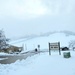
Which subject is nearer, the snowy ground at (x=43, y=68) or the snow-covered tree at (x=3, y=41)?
the snowy ground at (x=43, y=68)

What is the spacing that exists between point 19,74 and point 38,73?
4.04 feet

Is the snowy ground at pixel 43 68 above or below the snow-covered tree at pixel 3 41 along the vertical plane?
below

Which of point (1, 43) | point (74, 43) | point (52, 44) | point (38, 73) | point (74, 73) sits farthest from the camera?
point (74, 43)

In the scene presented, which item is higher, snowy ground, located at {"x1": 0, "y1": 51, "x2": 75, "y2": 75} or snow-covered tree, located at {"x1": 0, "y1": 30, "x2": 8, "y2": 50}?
snow-covered tree, located at {"x1": 0, "y1": 30, "x2": 8, "y2": 50}

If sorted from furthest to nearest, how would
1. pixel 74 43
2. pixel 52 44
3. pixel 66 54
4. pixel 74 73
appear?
pixel 74 43 < pixel 52 44 < pixel 66 54 < pixel 74 73

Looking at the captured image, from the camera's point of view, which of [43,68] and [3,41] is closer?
[43,68]

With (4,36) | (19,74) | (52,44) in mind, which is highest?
(4,36)

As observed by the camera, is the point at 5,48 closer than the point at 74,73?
No

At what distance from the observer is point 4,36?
76.9m

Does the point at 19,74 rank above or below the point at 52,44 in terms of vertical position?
below

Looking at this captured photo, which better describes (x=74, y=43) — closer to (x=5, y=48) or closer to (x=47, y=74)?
(x=5, y=48)

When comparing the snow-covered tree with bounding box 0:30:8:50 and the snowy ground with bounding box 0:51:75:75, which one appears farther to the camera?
the snow-covered tree with bounding box 0:30:8:50

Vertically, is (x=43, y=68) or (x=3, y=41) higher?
(x=3, y=41)

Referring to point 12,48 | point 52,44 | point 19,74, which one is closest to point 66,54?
point 52,44
